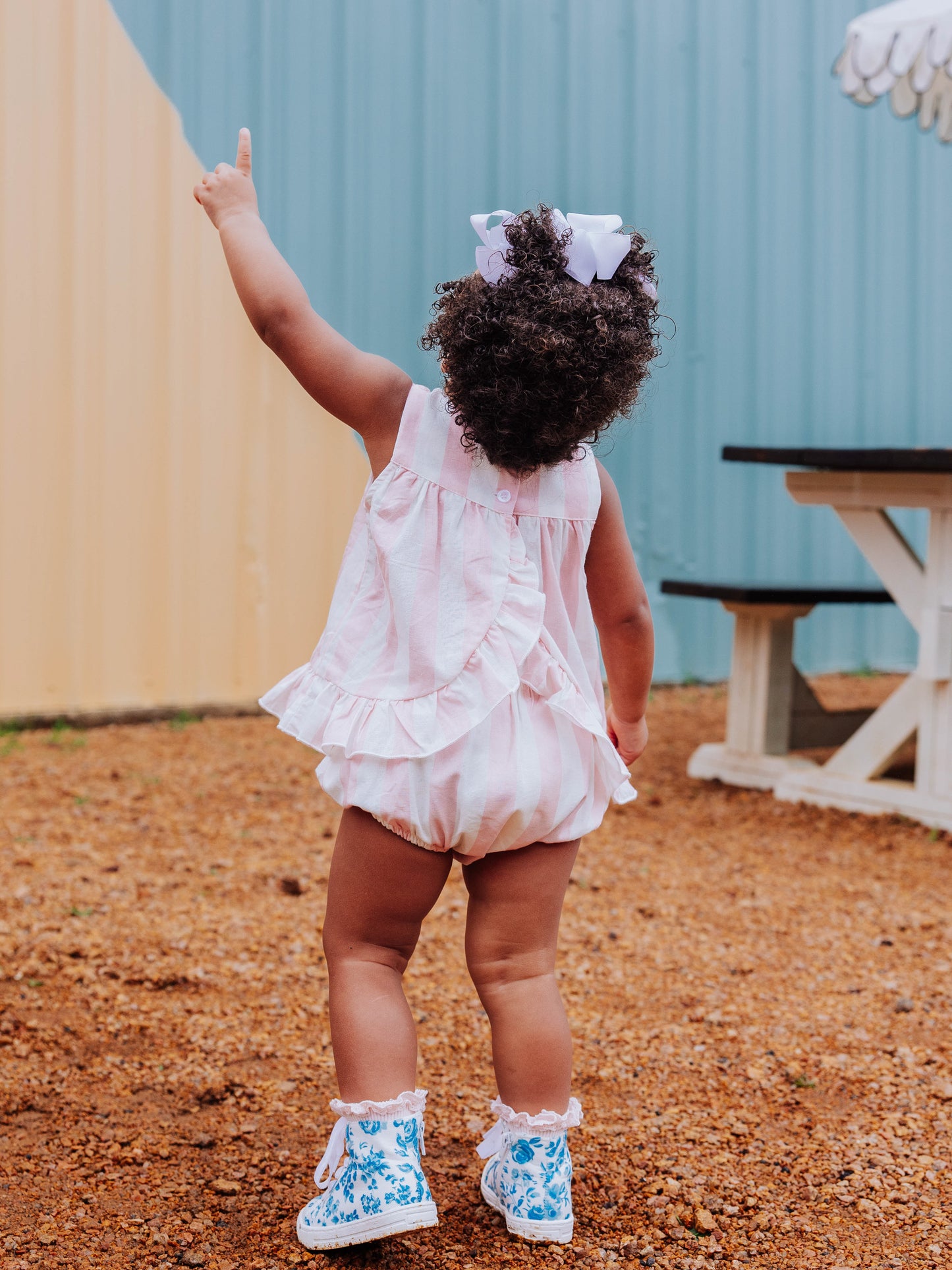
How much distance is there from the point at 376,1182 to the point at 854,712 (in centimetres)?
307

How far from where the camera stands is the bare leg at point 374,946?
1.40 meters

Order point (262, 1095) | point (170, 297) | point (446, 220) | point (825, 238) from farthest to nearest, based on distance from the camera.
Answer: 1. point (825, 238)
2. point (446, 220)
3. point (170, 297)
4. point (262, 1095)

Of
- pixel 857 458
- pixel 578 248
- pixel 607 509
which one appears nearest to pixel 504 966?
pixel 607 509

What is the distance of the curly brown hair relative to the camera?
136 cm

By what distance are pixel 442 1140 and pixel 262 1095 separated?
0.29 m

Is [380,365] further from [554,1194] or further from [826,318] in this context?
[826,318]

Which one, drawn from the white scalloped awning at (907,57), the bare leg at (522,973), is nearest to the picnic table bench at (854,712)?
the white scalloped awning at (907,57)

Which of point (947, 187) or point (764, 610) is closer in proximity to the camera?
point (764, 610)

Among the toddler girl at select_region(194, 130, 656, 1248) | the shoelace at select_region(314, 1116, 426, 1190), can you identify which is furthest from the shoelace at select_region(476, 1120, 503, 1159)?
the shoelace at select_region(314, 1116, 426, 1190)

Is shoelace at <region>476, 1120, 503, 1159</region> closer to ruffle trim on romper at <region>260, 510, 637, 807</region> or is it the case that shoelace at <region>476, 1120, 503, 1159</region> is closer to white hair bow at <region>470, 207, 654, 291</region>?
ruffle trim on romper at <region>260, 510, 637, 807</region>

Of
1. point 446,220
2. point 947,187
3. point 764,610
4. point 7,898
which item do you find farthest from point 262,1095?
point 947,187

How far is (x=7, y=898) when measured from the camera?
2619mm

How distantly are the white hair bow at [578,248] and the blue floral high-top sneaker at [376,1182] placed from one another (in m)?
0.88

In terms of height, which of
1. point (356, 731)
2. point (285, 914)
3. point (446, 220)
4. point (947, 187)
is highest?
point (947, 187)
